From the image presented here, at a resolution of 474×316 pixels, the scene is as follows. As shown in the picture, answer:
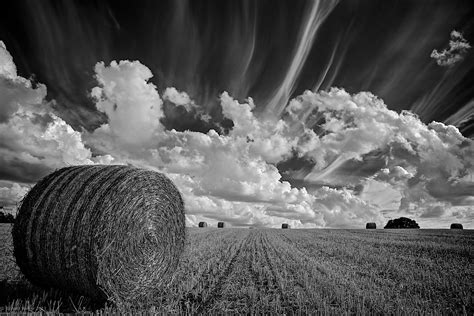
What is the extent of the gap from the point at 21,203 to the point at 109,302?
279 centimetres

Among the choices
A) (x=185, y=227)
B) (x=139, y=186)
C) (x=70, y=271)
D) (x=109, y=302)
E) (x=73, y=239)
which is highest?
(x=139, y=186)

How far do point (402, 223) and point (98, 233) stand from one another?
5667 centimetres

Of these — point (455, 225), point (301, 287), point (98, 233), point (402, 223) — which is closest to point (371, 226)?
point (455, 225)

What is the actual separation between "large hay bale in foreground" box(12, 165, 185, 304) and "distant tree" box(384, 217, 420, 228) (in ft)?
178

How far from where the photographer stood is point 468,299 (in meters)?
6.78

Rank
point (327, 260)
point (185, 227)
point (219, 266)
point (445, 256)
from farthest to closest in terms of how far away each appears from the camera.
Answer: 1. point (445, 256)
2. point (327, 260)
3. point (219, 266)
4. point (185, 227)

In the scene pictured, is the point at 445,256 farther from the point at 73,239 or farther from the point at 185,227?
the point at 73,239

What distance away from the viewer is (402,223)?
2149 inches

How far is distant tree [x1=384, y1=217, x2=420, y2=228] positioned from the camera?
5356 centimetres

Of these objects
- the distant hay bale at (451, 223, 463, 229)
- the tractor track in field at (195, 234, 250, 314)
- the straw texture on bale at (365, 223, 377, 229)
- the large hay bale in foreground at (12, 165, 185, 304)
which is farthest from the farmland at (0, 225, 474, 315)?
the straw texture on bale at (365, 223, 377, 229)

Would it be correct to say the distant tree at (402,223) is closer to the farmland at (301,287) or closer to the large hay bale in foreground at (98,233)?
the farmland at (301,287)

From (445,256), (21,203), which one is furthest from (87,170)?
(445,256)

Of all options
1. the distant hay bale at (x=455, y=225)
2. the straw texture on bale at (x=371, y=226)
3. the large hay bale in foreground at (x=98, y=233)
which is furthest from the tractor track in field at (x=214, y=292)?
the straw texture on bale at (x=371, y=226)

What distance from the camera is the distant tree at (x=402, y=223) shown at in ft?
176
